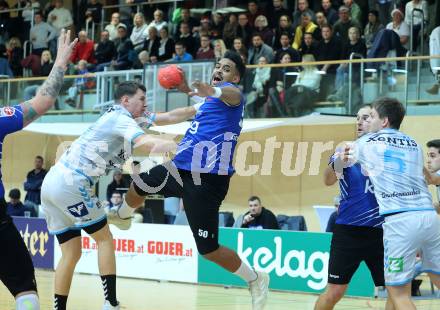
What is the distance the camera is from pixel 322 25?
62.0 feet

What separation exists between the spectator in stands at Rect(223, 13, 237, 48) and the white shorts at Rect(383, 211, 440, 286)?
13.8 m

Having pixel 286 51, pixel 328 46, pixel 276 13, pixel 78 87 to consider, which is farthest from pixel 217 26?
pixel 328 46

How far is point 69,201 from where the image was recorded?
27.6 ft

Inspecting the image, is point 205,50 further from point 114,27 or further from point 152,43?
point 114,27

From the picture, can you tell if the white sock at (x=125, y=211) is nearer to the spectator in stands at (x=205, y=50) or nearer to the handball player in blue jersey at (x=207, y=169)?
the handball player in blue jersey at (x=207, y=169)

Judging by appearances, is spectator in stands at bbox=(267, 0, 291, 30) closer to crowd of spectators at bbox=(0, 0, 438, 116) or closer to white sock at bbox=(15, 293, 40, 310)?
crowd of spectators at bbox=(0, 0, 438, 116)

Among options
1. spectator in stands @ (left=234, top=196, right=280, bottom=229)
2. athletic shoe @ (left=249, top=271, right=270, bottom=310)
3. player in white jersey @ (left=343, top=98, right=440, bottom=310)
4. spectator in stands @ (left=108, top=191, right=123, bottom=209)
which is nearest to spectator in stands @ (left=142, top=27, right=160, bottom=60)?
spectator in stands @ (left=108, top=191, right=123, bottom=209)

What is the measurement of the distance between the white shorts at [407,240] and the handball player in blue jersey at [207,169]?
2220 mm

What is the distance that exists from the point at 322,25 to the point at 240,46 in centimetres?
186

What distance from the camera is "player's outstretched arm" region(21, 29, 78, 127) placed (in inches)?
250

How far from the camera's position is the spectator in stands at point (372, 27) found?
18.2m

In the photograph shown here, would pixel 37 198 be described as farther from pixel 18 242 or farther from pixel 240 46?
pixel 18 242

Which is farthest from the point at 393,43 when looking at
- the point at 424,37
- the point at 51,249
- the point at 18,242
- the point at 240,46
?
the point at 18,242

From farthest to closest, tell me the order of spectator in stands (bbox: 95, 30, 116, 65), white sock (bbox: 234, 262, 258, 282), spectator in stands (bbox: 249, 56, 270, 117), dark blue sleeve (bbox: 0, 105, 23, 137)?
spectator in stands (bbox: 95, 30, 116, 65)
spectator in stands (bbox: 249, 56, 270, 117)
white sock (bbox: 234, 262, 258, 282)
dark blue sleeve (bbox: 0, 105, 23, 137)
